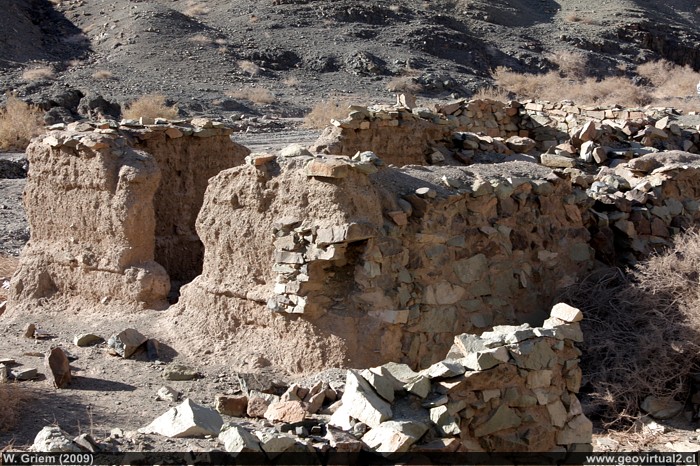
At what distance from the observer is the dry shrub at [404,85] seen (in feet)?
82.4

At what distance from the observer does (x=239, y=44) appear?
1094 inches

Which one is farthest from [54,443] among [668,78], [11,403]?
[668,78]

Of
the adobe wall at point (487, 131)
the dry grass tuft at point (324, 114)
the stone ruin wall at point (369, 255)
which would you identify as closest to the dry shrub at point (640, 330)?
the stone ruin wall at point (369, 255)

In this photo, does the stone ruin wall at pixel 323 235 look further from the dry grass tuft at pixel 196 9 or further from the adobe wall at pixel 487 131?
the dry grass tuft at pixel 196 9

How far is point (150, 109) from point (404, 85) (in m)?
8.07

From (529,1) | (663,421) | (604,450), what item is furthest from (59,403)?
(529,1)

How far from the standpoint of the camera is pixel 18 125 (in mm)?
18547

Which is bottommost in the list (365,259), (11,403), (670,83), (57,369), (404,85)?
(670,83)

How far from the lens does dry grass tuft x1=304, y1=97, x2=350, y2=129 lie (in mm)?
20031

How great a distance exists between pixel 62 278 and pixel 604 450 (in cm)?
487

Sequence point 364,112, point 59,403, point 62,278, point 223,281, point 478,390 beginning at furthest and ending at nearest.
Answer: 1. point 364,112
2. point 62,278
3. point 223,281
4. point 59,403
5. point 478,390

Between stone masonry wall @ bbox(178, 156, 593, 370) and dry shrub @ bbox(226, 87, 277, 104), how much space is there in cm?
1550

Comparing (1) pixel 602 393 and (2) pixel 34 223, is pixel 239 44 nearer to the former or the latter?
(2) pixel 34 223

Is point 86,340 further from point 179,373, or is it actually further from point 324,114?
point 324,114
